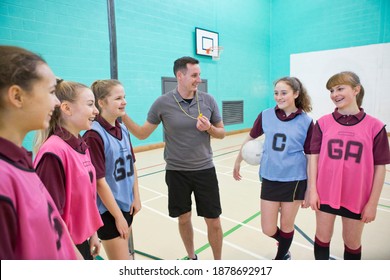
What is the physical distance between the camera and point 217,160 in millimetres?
5391

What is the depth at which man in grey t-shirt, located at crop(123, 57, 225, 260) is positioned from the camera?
1891 millimetres

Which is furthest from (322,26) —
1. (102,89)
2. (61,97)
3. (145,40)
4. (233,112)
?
(61,97)

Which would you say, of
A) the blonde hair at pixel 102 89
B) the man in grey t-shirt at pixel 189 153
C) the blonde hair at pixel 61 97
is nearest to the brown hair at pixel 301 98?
the man in grey t-shirt at pixel 189 153

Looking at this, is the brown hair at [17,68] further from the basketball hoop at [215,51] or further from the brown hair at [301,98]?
the basketball hoop at [215,51]

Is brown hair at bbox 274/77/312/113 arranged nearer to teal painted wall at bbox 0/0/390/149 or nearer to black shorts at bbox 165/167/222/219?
black shorts at bbox 165/167/222/219

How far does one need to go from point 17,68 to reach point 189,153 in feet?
4.26

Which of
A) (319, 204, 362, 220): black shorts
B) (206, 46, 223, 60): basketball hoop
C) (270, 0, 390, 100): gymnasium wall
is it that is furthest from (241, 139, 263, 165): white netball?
(270, 0, 390, 100): gymnasium wall

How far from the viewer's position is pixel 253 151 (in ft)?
6.61

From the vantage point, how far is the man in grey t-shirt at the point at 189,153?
1.89 m

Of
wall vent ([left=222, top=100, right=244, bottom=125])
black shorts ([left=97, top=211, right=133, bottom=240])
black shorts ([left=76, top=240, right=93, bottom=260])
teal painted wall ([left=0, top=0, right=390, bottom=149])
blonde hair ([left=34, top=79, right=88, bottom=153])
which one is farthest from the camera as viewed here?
wall vent ([left=222, top=100, right=244, bottom=125])

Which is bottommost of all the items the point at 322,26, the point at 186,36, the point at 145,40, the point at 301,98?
the point at 301,98

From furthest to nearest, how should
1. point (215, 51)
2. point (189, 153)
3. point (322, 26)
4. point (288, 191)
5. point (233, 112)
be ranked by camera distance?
point (233, 112), point (322, 26), point (215, 51), point (189, 153), point (288, 191)

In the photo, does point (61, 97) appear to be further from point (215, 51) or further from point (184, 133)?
point (215, 51)

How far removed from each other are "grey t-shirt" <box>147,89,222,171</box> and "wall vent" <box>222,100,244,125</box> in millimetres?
6517
